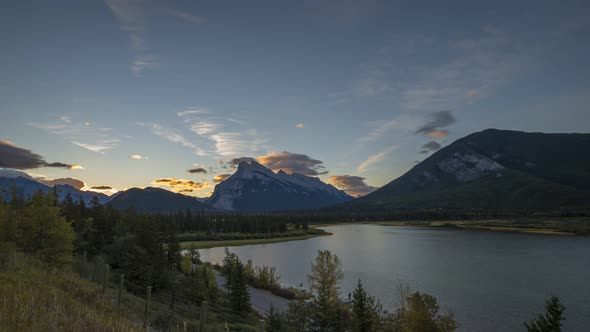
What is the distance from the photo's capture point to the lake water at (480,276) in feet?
144

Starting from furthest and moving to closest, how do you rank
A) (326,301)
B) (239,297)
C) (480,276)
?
(480,276), (239,297), (326,301)

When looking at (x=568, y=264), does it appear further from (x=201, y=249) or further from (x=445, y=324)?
(x=201, y=249)

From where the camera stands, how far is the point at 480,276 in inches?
2589

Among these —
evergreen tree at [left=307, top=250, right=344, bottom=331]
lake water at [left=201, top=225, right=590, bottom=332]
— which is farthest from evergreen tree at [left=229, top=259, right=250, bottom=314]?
lake water at [left=201, top=225, right=590, bottom=332]

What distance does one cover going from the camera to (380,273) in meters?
68.0

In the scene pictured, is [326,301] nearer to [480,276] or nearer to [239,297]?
[239,297]

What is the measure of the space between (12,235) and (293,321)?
28661mm

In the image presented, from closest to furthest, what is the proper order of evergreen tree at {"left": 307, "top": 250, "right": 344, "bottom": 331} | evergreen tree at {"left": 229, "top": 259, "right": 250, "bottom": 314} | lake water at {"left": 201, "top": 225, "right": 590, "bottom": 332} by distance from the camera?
1. evergreen tree at {"left": 307, "top": 250, "right": 344, "bottom": 331}
2. evergreen tree at {"left": 229, "top": 259, "right": 250, "bottom": 314}
3. lake water at {"left": 201, "top": 225, "right": 590, "bottom": 332}

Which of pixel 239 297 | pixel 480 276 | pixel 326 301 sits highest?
pixel 239 297

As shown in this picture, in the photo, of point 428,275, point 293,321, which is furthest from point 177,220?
point 293,321

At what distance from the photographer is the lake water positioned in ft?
144

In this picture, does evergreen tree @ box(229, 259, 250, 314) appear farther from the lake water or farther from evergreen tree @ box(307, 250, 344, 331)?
the lake water

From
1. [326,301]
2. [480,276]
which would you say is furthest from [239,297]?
[480,276]

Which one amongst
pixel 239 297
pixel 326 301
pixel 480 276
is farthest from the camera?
pixel 480 276
